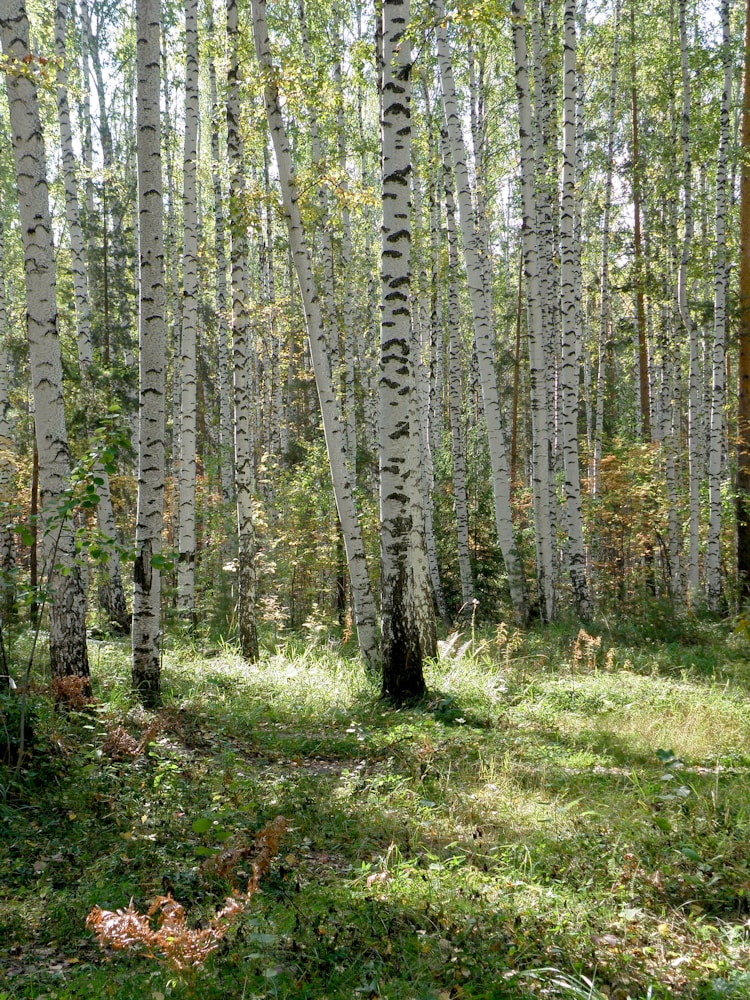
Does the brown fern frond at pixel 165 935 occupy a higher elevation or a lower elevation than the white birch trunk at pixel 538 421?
lower

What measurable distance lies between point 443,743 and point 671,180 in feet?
42.0

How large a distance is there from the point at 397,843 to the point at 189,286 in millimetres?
8361

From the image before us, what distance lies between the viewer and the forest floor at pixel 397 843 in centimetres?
278

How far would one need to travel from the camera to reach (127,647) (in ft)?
29.0

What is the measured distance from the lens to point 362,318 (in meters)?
22.7

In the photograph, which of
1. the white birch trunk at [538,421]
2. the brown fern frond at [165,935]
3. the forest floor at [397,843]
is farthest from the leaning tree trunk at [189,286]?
the brown fern frond at [165,935]

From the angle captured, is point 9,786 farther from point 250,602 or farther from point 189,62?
point 189,62

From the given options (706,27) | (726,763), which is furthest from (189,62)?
(706,27)

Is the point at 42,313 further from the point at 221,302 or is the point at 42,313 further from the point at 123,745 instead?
the point at 221,302

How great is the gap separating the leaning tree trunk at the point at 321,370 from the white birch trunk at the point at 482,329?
2776 millimetres

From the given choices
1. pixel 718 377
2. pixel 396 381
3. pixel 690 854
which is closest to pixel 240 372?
pixel 396 381

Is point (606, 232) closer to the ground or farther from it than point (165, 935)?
farther from it

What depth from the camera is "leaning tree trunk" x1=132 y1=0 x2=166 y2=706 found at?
5996 mm

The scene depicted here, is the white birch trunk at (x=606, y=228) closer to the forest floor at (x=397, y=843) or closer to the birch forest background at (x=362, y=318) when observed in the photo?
the birch forest background at (x=362, y=318)
